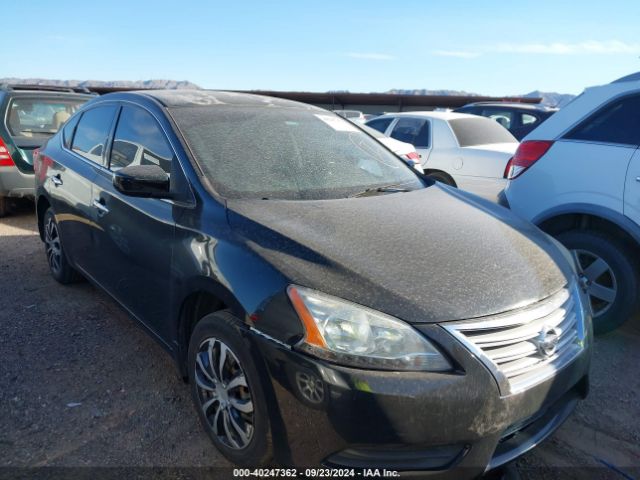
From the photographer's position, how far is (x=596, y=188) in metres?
3.42

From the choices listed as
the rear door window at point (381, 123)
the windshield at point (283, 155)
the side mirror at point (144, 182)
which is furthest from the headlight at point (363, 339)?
the rear door window at point (381, 123)

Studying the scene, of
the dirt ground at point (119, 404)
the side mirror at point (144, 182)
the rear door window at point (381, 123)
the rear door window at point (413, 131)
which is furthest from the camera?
the rear door window at point (381, 123)

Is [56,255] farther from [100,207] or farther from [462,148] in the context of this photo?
[462,148]

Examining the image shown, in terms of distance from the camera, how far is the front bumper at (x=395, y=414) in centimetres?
166

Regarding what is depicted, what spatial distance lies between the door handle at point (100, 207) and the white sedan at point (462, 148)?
4.69 m

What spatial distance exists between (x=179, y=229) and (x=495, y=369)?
5.04 ft

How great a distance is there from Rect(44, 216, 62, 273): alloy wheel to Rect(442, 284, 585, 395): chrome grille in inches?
142

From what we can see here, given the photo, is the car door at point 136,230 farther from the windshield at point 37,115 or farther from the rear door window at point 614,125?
the windshield at point 37,115

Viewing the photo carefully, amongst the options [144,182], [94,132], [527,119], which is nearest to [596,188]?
[144,182]

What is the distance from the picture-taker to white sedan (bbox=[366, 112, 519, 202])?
6.66 meters

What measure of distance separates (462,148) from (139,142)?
5161mm

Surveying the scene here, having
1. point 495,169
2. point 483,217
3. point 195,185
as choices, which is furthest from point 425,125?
point 195,185

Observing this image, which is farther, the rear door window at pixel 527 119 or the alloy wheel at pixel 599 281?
the rear door window at pixel 527 119

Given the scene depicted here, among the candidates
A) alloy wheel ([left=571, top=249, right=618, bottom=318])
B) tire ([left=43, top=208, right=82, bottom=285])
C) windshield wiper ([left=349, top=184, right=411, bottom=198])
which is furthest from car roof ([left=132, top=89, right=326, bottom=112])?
alloy wheel ([left=571, top=249, right=618, bottom=318])
